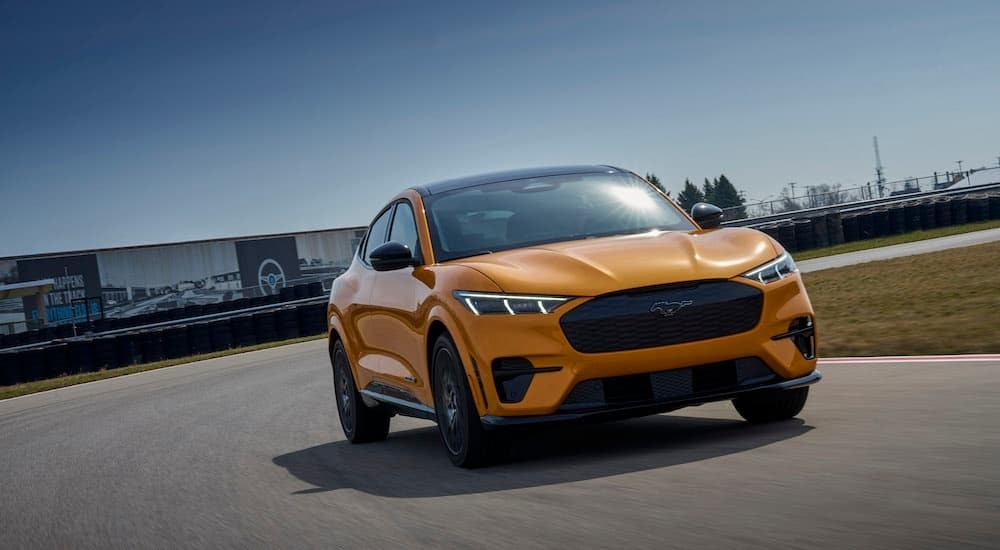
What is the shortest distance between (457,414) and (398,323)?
3.64 ft

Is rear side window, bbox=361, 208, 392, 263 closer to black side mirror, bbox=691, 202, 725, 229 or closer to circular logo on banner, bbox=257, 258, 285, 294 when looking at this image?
black side mirror, bbox=691, 202, 725, 229

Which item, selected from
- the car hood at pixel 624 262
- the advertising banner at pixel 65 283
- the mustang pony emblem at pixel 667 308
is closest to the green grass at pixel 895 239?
the advertising banner at pixel 65 283

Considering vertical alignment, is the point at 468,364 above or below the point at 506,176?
below

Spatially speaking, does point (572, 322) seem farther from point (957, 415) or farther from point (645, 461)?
point (957, 415)

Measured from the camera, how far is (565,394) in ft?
20.1

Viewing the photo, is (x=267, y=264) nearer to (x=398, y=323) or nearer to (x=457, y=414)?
(x=398, y=323)

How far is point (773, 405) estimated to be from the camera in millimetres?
6863

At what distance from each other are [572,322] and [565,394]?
34 cm

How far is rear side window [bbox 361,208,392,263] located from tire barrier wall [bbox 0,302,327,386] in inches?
709

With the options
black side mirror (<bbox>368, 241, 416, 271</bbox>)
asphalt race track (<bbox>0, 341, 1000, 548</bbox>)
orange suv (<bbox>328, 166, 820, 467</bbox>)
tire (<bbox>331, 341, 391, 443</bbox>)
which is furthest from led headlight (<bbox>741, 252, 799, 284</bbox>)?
tire (<bbox>331, 341, 391, 443</bbox>)

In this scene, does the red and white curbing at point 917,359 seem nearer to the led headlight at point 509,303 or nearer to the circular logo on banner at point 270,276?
the led headlight at point 509,303

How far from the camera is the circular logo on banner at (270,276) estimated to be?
48.5m

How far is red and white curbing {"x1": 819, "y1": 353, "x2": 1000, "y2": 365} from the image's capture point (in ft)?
27.2

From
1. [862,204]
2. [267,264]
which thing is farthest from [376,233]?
[862,204]
